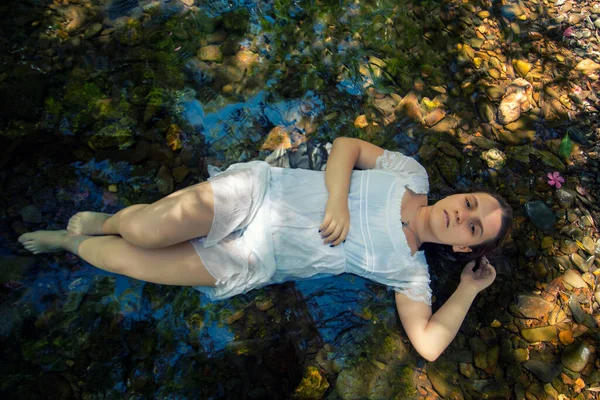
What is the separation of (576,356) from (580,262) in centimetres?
71

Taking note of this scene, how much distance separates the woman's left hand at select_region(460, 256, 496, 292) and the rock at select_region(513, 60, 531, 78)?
1937 mm

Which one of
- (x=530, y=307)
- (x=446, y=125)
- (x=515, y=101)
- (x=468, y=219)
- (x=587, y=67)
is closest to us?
(x=468, y=219)

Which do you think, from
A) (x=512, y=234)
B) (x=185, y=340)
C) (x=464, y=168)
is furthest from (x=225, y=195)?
(x=512, y=234)

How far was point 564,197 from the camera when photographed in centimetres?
335

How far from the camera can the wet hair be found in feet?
8.18

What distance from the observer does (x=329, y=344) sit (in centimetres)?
283

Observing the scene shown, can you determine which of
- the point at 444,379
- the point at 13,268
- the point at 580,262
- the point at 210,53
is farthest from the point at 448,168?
the point at 13,268

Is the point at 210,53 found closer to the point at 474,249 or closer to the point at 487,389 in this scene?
the point at 474,249

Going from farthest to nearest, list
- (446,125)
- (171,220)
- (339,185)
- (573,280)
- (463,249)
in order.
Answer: (446,125), (573,280), (463,249), (339,185), (171,220)

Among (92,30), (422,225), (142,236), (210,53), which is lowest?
(422,225)

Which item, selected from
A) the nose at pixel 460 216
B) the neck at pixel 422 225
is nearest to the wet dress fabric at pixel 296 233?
the neck at pixel 422 225

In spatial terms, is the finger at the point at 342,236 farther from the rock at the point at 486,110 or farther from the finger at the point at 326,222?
the rock at the point at 486,110

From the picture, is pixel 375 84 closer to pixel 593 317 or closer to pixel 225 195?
pixel 225 195

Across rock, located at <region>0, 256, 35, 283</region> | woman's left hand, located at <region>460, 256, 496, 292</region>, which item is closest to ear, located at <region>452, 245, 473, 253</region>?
woman's left hand, located at <region>460, 256, 496, 292</region>
